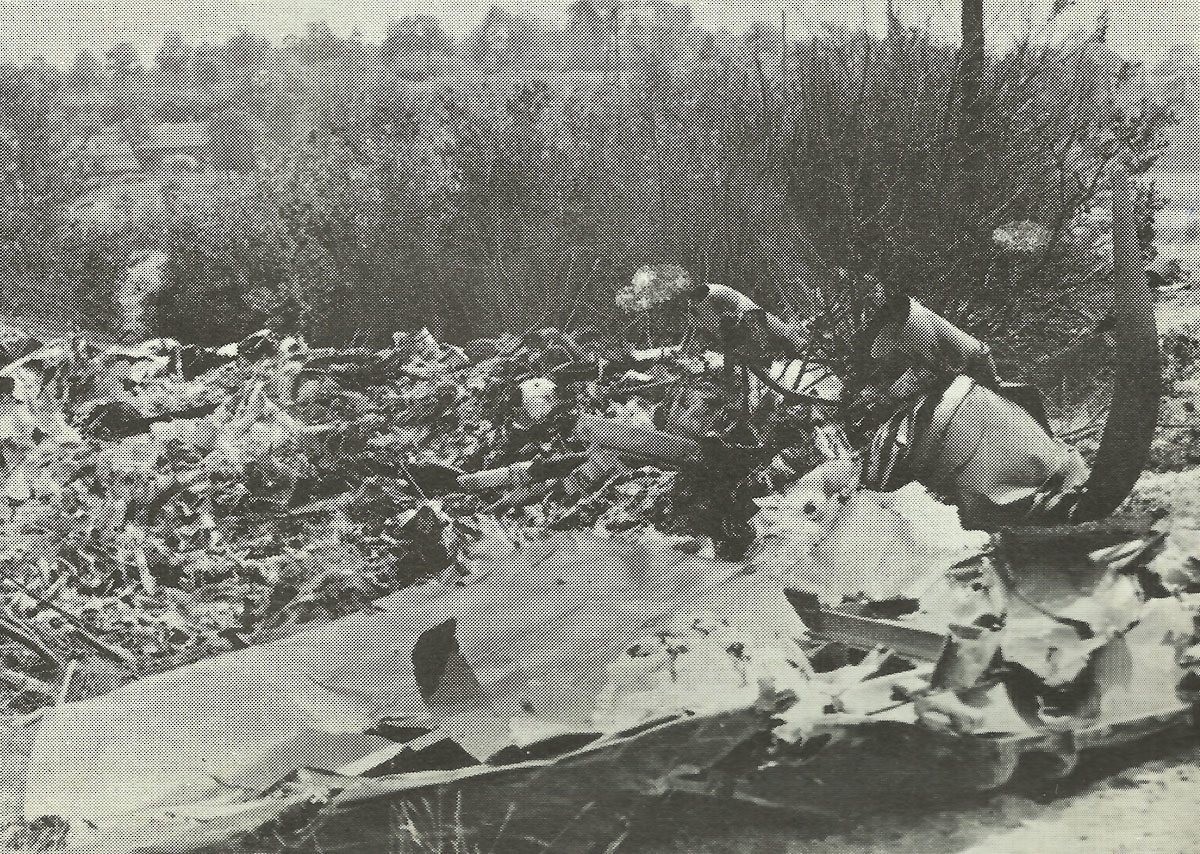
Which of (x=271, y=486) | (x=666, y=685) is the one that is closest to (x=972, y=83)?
(x=666, y=685)

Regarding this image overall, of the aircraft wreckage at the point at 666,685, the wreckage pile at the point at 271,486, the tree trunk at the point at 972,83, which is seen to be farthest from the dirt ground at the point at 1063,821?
the tree trunk at the point at 972,83

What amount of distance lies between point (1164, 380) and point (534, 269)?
2.96 ft

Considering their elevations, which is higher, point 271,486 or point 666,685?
point 271,486

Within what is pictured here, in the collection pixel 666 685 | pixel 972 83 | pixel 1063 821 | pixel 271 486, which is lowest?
pixel 1063 821

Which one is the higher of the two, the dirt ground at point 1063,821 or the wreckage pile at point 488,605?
the wreckage pile at point 488,605

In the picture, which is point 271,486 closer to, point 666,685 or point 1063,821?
point 666,685

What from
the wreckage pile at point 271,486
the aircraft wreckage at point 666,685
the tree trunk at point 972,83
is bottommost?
the aircraft wreckage at point 666,685

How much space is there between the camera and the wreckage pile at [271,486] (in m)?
1.38

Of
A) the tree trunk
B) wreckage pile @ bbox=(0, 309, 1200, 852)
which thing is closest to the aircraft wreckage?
wreckage pile @ bbox=(0, 309, 1200, 852)

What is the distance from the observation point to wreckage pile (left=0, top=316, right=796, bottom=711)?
1.38 m

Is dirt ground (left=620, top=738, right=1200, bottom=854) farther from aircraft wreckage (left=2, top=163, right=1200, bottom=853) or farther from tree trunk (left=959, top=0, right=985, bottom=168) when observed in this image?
tree trunk (left=959, top=0, right=985, bottom=168)

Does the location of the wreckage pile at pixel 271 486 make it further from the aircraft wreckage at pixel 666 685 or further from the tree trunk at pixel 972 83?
the tree trunk at pixel 972 83

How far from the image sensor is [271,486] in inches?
54.9

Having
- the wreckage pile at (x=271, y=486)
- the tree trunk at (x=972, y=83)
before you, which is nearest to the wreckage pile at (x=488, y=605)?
the wreckage pile at (x=271, y=486)
